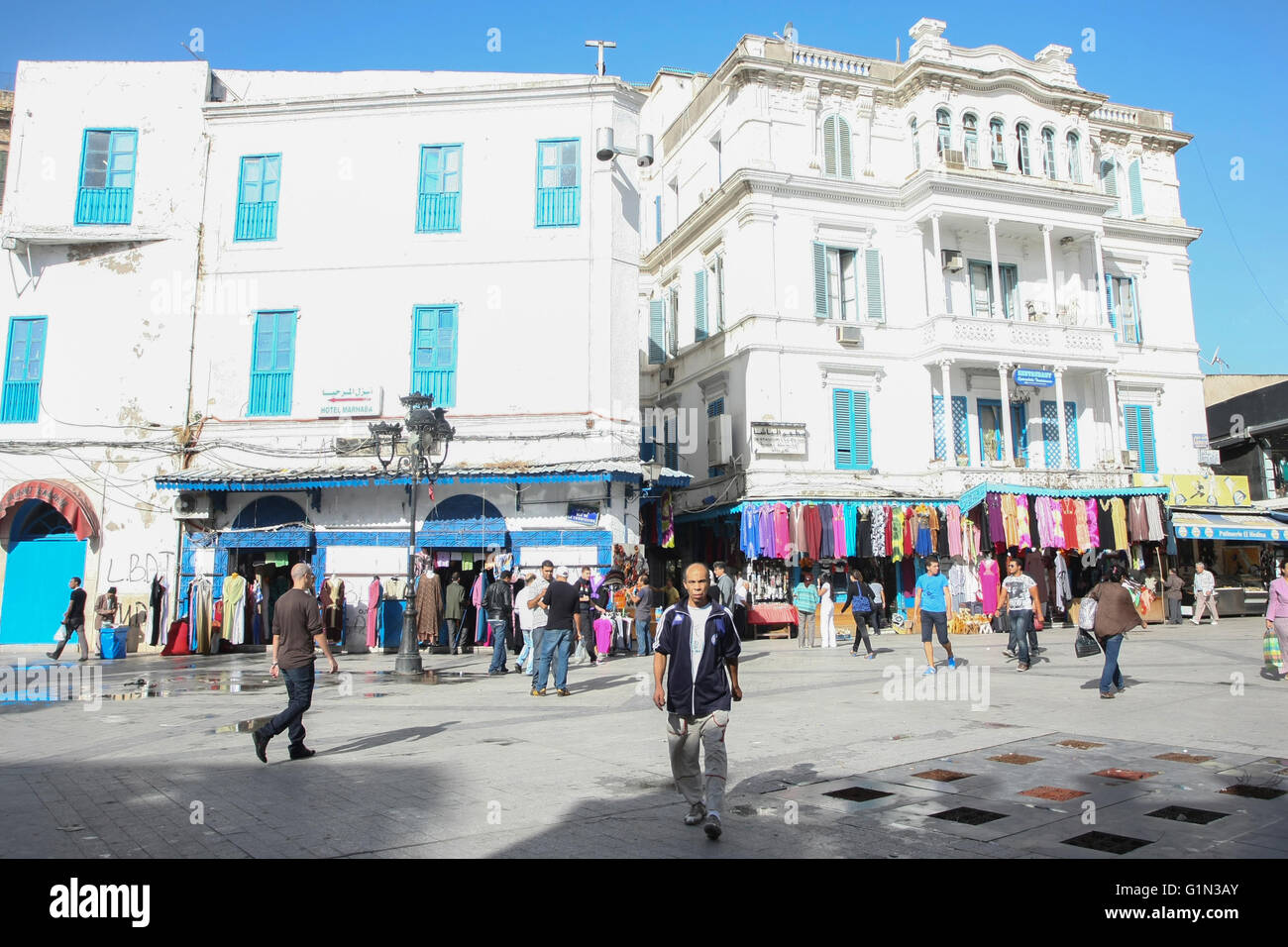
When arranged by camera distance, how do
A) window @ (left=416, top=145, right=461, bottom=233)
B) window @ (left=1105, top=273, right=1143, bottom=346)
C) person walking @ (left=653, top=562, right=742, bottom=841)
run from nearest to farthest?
person walking @ (left=653, top=562, right=742, bottom=841) < window @ (left=416, top=145, right=461, bottom=233) < window @ (left=1105, top=273, right=1143, bottom=346)

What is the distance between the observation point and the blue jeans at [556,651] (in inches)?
479

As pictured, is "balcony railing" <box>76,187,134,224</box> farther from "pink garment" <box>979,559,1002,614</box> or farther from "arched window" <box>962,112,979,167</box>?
"pink garment" <box>979,559,1002,614</box>

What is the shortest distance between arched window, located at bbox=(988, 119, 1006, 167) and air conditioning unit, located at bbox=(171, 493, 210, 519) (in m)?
22.9

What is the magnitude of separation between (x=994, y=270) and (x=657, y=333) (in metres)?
10.8

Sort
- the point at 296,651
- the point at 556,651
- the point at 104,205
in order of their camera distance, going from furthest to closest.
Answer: the point at 104,205
the point at 556,651
the point at 296,651

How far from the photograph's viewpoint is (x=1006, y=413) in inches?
972

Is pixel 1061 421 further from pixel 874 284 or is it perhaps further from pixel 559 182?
pixel 559 182

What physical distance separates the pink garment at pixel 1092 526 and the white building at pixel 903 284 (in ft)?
3.06

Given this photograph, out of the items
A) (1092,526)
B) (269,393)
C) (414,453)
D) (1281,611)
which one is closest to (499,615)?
(414,453)

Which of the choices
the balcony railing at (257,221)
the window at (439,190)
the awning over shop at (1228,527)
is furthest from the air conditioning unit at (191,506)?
the awning over shop at (1228,527)

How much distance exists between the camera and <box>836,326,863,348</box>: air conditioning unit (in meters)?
25.2

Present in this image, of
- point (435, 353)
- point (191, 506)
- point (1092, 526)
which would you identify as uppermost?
point (435, 353)

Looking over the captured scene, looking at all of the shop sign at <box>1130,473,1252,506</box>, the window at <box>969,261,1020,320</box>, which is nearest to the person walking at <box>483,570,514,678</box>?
the window at <box>969,261,1020,320</box>

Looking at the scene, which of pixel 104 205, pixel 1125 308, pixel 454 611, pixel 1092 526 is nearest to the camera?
pixel 454 611
